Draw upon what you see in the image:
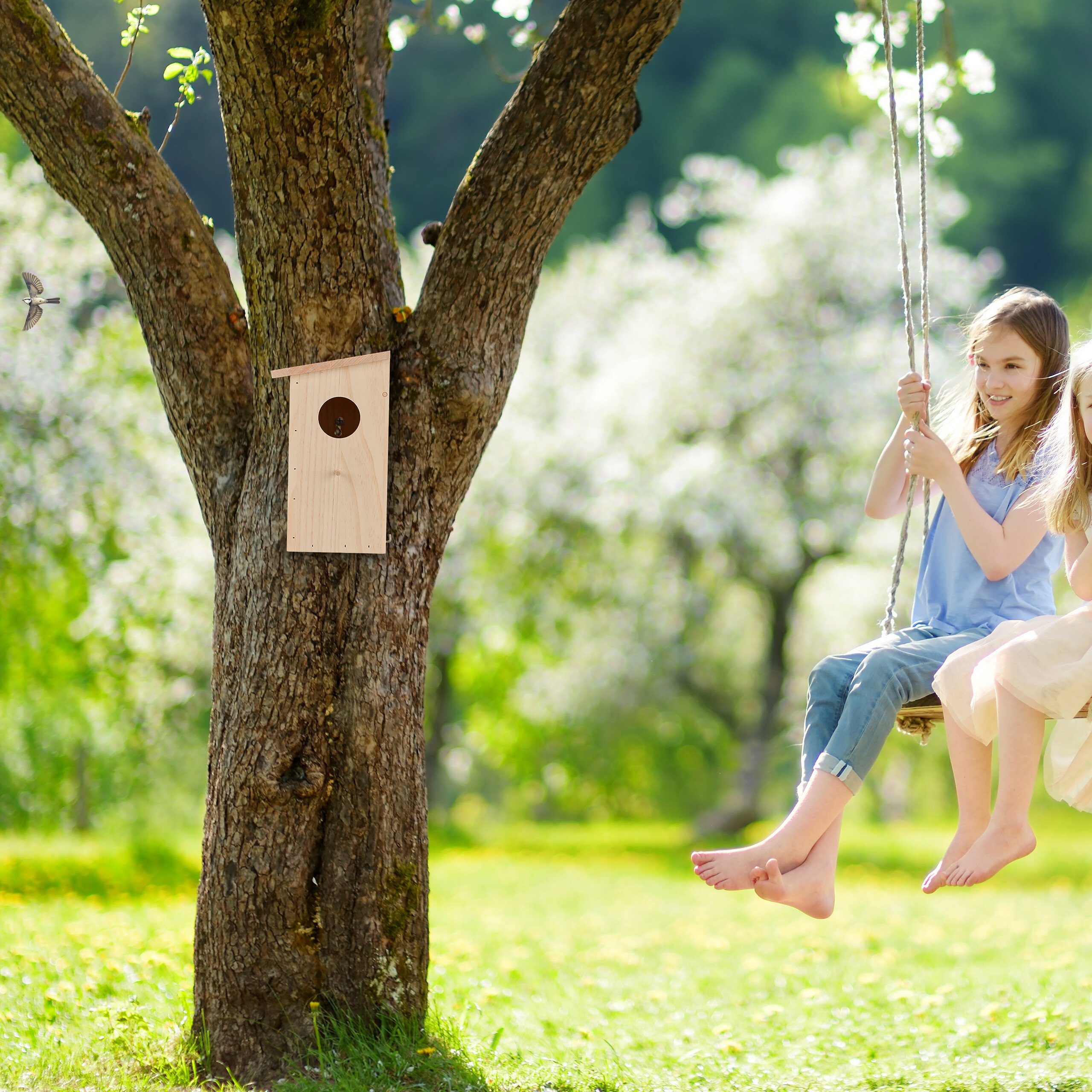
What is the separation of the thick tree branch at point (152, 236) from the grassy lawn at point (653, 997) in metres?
1.52

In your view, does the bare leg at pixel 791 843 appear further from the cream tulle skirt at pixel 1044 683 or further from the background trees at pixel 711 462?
the background trees at pixel 711 462

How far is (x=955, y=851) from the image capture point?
291cm

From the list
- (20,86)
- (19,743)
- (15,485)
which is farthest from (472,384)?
(19,743)

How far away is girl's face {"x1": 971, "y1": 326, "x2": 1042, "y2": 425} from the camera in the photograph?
3184mm

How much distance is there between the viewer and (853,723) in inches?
114

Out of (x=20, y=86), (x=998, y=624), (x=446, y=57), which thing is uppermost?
(x=446, y=57)

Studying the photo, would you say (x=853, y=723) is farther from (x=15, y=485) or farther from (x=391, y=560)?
(x=15, y=485)

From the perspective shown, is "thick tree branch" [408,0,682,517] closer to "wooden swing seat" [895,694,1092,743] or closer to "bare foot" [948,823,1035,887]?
"wooden swing seat" [895,694,1092,743]

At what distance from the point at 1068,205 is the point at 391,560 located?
2915 cm

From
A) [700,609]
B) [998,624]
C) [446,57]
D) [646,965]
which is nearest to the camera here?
[998,624]

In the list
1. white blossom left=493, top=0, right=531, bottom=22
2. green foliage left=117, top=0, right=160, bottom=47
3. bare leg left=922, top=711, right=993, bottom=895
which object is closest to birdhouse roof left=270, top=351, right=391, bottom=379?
green foliage left=117, top=0, right=160, bottom=47

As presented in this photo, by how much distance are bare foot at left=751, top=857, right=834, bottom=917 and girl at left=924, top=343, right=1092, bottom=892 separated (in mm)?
245

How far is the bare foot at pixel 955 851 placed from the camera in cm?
277

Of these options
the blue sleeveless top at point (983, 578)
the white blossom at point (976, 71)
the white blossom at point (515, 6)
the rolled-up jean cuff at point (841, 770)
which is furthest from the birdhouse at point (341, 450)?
the white blossom at point (976, 71)
